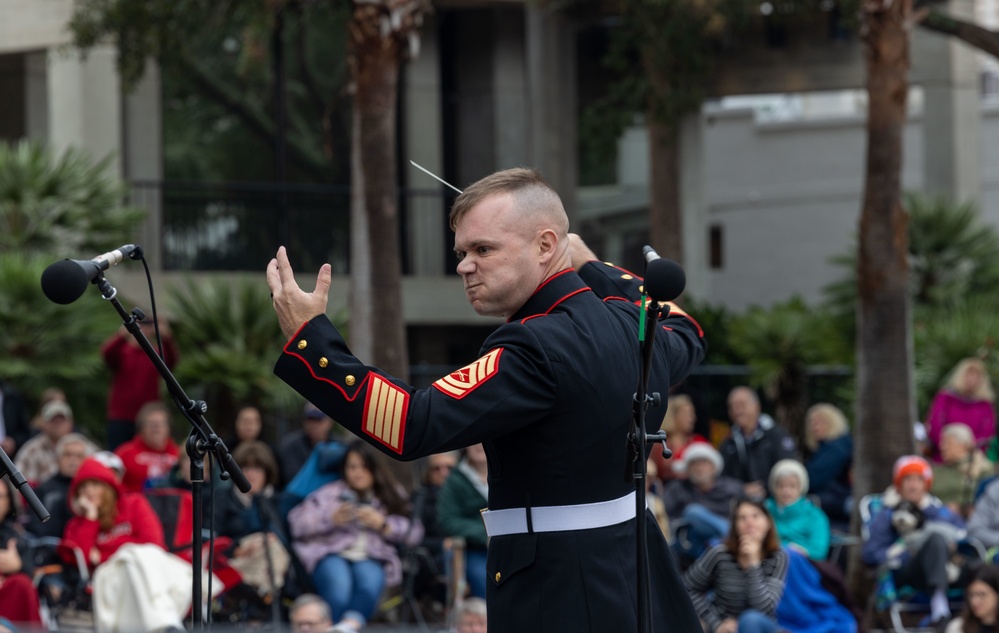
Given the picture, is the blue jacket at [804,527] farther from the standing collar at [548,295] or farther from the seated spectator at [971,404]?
the standing collar at [548,295]

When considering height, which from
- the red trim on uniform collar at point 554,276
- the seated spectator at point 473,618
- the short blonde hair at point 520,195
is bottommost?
the seated spectator at point 473,618

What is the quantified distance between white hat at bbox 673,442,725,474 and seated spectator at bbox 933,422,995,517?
145 centimetres

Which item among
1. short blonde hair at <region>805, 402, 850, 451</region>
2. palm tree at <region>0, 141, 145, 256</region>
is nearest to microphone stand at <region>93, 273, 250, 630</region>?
short blonde hair at <region>805, 402, 850, 451</region>

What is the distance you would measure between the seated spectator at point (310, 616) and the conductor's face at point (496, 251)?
207 inches

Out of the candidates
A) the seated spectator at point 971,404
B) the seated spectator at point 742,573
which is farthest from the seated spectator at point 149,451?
the seated spectator at point 971,404

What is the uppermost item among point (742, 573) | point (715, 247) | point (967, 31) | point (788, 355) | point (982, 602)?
point (967, 31)

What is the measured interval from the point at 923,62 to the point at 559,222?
1664 cm

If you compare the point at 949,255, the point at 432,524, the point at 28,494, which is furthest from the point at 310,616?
the point at 949,255

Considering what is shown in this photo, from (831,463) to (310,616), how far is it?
15.4ft

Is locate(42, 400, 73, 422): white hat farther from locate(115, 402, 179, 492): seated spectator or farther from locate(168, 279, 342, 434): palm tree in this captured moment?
locate(168, 279, 342, 434): palm tree

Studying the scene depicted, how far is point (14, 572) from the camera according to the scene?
8.88m

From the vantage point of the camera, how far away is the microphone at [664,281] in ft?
11.6

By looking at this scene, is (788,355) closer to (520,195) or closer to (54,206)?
(54,206)

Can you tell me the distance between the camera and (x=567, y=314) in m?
3.72
